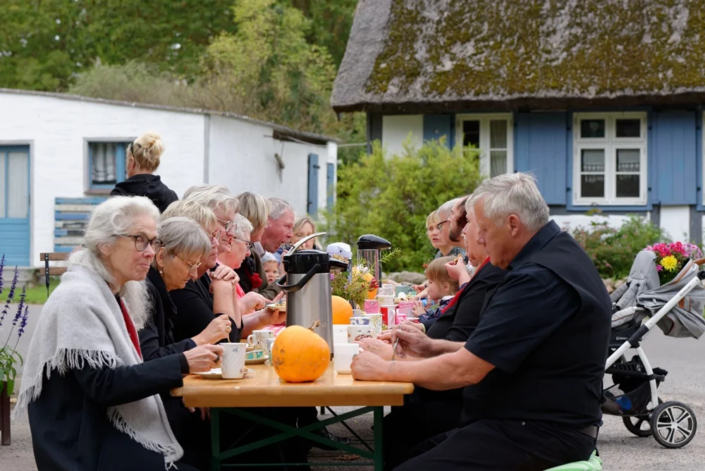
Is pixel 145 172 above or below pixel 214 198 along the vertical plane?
above

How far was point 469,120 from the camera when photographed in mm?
17125

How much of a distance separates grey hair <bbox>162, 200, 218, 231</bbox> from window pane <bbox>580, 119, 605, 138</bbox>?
40.8 feet

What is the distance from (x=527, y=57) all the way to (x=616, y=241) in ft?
11.7

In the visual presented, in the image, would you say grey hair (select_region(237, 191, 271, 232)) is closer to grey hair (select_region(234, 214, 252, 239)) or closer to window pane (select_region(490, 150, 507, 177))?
grey hair (select_region(234, 214, 252, 239))

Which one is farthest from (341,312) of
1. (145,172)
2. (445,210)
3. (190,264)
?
(145,172)

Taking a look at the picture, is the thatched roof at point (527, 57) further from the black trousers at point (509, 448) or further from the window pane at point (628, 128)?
the black trousers at point (509, 448)

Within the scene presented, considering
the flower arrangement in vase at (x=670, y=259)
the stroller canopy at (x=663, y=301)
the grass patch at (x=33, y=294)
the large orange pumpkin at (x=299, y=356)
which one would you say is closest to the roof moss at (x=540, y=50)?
the grass patch at (x=33, y=294)

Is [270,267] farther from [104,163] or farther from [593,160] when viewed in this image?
[104,163]

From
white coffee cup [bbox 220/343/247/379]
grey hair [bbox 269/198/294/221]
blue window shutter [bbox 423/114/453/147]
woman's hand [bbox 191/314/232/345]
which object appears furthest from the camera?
blue window shutter [bbox 423/114/453/147]

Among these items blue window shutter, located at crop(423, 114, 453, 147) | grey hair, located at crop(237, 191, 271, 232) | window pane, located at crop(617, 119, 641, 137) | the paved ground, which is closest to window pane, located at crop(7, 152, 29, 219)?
blue window shutter, located at crop(423, 114, 453, 147)

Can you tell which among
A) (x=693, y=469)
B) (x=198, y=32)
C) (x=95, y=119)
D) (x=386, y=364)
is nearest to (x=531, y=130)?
(x=95, y=119)

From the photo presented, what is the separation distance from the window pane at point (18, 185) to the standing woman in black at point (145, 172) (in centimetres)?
1217

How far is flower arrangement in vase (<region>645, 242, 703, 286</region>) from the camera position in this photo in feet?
22.2

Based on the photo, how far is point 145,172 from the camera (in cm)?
759
